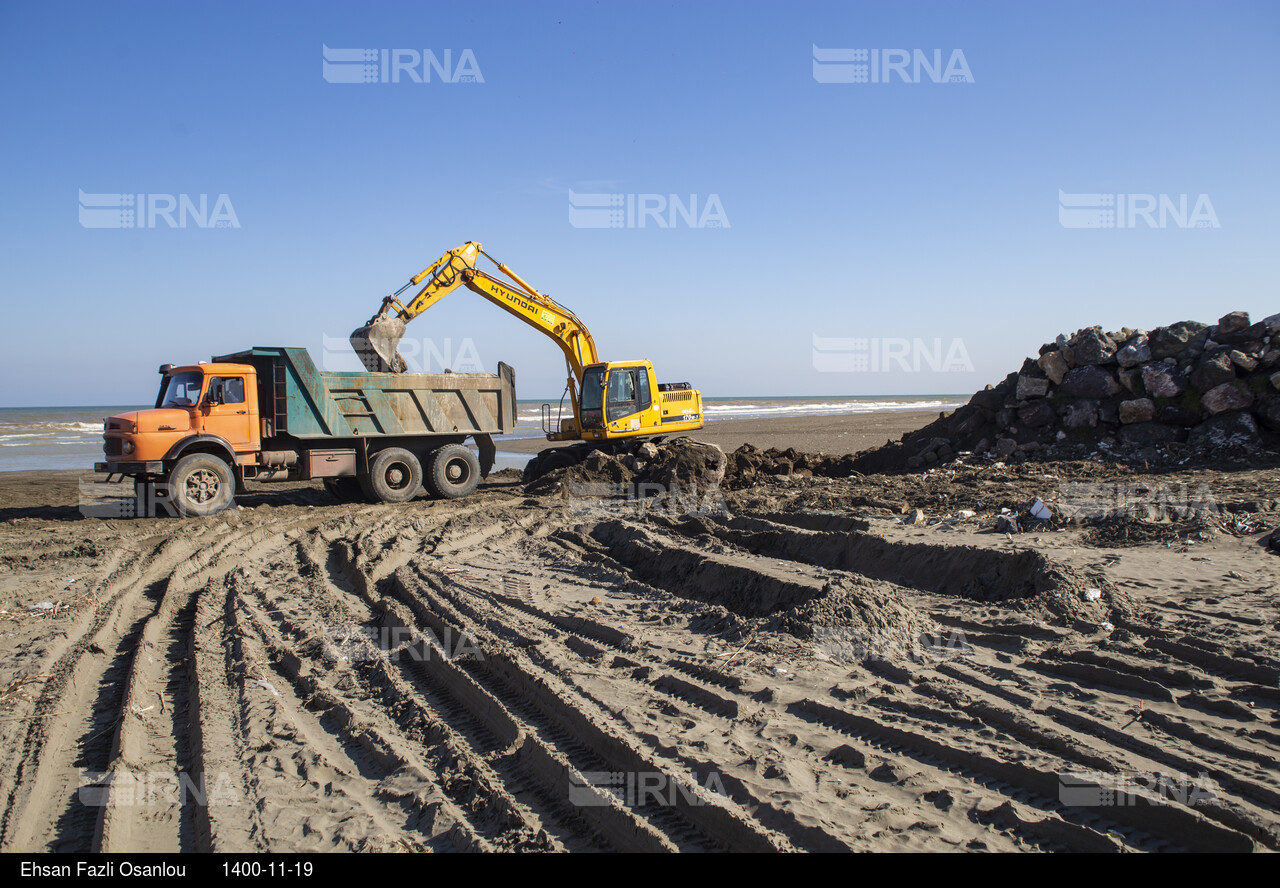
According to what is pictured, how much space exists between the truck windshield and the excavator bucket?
Answer: 282cm

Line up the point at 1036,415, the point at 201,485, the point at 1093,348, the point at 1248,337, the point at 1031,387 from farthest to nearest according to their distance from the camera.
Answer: the point at 1031,387 < the point at 1036,415 < the point at 1093,348 < the point at 1248,337 < the point at 201,485

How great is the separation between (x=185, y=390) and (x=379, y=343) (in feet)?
10.7

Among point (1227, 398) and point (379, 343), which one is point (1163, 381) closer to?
point (1227, 398)

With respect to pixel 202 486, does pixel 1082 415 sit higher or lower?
higher

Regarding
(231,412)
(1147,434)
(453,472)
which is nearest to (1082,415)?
(1147,434)

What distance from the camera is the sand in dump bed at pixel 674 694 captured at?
3.21m

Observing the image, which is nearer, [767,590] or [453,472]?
[767,590]

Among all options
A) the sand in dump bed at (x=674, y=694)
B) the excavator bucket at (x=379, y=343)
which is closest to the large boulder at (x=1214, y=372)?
the sand in dump bed at (x=674, y=694)

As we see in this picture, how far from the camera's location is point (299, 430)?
40.5ft

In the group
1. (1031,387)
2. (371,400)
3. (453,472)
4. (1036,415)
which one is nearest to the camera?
(371,400)

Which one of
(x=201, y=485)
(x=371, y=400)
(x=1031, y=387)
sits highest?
(x=1031, y=387)

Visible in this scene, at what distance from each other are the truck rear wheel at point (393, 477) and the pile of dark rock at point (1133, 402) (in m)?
8.40

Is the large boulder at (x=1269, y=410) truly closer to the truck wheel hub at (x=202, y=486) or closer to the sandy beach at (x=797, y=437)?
the sandy beach at (x=797, y=437)

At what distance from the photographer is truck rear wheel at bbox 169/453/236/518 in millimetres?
11234
